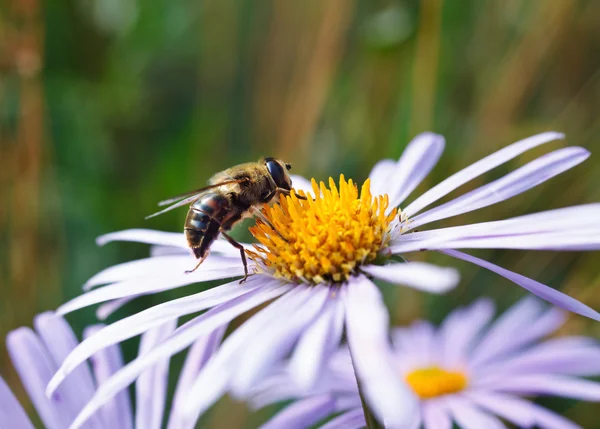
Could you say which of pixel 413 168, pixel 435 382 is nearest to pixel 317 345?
pixel 413 168

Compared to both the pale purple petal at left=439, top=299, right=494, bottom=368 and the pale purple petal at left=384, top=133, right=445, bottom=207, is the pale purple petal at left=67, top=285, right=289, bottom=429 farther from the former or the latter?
the pale purple petal at left=439, top=299, right=494, bottom=368

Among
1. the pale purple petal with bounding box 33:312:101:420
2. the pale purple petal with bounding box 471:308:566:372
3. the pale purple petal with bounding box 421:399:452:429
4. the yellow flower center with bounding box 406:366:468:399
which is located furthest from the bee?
the pale purple petal with bounding box 471:308:566:372

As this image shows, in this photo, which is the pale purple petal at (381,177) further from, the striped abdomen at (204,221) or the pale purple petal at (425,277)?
the pale purple petal at (425,277)

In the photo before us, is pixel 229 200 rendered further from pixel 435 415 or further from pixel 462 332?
pixel 462 332

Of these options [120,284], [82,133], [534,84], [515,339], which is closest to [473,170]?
[120,284]

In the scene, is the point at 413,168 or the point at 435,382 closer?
the point at 413,168

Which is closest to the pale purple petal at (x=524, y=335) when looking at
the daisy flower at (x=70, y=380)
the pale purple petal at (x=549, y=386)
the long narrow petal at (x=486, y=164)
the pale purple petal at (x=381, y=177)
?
the pale purple petal at (x=549, y=386)
